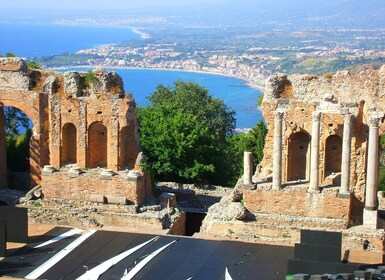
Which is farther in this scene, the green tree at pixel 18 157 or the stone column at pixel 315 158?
the green tree at pixel 18 157

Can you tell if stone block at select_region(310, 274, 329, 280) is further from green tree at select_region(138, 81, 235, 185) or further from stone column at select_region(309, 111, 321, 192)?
green tree at select_region(138, 81, 235, 185)

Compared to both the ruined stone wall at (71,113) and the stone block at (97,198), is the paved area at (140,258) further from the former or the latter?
the ruined stone wall at (71,113)

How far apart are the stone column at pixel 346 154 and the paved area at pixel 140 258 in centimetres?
334

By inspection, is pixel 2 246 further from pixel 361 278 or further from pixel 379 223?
pixel 379 223

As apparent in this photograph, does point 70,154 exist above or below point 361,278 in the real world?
above

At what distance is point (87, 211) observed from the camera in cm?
2792

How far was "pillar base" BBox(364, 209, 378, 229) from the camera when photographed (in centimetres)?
2569

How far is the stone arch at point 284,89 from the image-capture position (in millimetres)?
28719

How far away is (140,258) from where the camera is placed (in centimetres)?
2356

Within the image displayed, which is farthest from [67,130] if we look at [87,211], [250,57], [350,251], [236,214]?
[250,57]

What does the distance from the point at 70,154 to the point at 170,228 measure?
6.60m

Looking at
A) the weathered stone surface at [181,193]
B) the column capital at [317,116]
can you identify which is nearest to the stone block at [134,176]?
the weathered stone surface at [181,193]

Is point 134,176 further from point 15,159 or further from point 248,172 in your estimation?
point 15,159

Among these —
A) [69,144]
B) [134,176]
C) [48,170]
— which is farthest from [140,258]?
[69,144]
